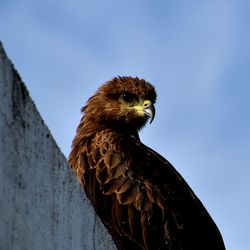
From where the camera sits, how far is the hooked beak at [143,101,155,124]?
943 cm

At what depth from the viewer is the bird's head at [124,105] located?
9.55m

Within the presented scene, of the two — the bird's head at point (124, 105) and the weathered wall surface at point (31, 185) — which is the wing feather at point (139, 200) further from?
the weathered wall surface at point (31, 185)

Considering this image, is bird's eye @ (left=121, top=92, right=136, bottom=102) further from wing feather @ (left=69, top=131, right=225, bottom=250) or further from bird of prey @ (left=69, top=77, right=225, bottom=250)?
wing feather @ (left=69, top=131, right=225, bottom=250)

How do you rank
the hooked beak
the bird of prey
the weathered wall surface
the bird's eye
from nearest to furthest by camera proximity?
the weathered wall surface
the bird of prey
the hooked beak
the bird's eye

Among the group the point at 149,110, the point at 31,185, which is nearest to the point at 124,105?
the point at 149,110

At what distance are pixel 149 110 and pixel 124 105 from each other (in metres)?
0.35

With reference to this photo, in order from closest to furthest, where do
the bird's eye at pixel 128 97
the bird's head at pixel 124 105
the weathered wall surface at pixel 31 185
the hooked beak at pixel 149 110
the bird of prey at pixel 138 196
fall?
the weathered wall surface at pixel 31 185 → the bird of prey at pixel 138 196 → the hooked beak at pixel 149 110 → the bird's head at pixel 124 105 → the bird's eye at pixel 128 97

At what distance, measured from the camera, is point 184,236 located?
7816mm

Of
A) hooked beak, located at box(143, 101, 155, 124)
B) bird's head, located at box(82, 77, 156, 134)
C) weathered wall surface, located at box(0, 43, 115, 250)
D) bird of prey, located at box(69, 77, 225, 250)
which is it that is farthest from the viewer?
bird's head, located at box(82, 77, 156, 134)

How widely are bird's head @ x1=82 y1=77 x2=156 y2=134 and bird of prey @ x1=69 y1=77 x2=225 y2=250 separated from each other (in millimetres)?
732

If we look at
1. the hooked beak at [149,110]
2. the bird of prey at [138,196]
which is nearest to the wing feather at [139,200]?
the bird of prey at [138,196]

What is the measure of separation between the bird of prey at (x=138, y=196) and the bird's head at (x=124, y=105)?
732 mm

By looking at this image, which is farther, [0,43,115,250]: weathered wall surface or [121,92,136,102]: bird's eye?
[121,92,136,102]: bird's eye

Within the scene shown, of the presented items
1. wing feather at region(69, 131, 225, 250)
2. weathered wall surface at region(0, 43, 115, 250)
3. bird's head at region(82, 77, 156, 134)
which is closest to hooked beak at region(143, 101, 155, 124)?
bird's head at region(82, 77, 156, 134)
